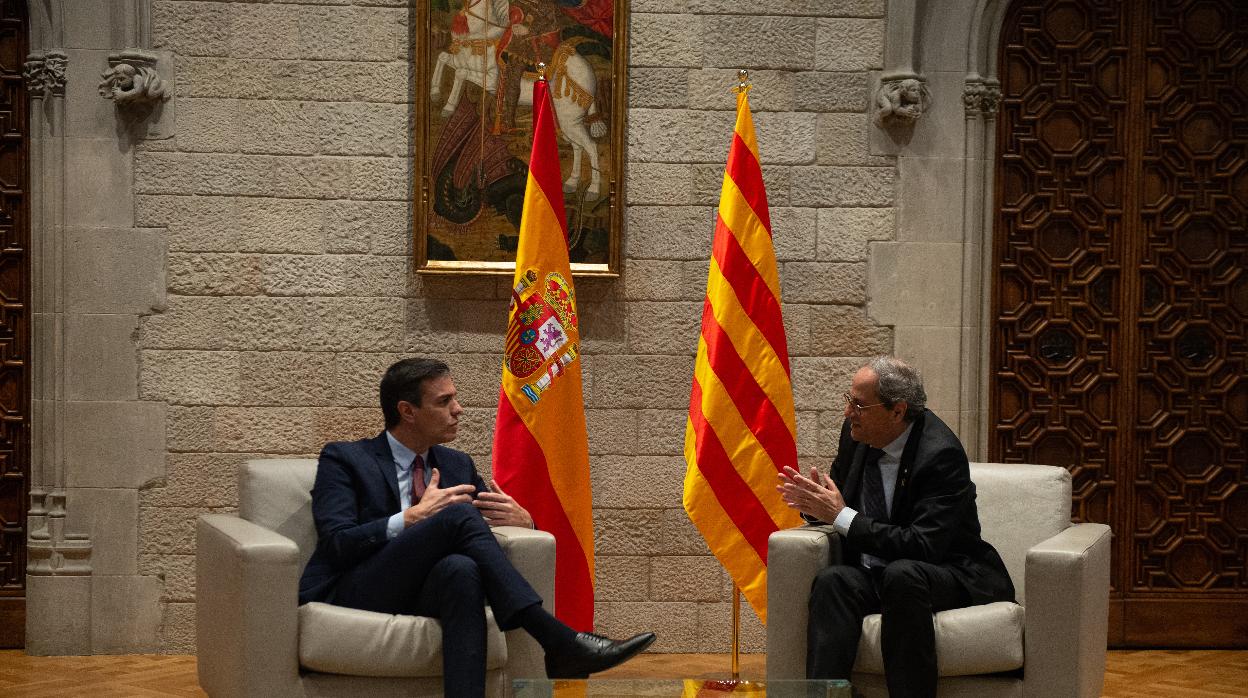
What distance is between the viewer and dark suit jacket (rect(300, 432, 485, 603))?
351 centimetres

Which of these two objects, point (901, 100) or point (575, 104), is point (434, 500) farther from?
point (901, 100)

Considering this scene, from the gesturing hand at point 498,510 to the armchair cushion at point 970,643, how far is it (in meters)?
1.08

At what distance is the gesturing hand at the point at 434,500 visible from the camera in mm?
3543

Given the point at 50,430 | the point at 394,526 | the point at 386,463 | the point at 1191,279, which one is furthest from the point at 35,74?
the point at 1191,279

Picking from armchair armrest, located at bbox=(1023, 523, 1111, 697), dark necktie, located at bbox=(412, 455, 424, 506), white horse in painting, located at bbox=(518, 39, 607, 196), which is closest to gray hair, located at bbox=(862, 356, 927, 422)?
armchair armrest, located at bbox=(1023, 523, 1111, 697)

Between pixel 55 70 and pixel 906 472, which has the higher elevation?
pixel 55 70

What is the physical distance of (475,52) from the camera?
495 centimetres

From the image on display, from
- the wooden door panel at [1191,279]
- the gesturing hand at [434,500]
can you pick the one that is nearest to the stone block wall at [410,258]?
the wooden door panel at [1191,279]

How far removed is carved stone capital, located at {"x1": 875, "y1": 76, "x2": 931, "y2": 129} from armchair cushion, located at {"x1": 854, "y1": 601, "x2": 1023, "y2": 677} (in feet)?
7.40

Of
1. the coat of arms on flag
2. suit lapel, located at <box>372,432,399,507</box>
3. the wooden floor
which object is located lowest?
the wooden floor

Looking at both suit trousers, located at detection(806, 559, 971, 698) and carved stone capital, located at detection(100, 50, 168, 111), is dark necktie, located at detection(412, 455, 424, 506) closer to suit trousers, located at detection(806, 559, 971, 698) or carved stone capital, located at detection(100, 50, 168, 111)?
suit trousers, located at detection(806, 559, 971, 698)

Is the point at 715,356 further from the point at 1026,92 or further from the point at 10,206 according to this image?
the point at 10,206

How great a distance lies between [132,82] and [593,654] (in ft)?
9.45

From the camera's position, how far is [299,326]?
4.93 meters
